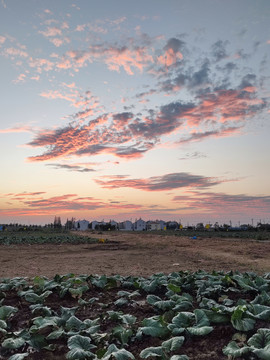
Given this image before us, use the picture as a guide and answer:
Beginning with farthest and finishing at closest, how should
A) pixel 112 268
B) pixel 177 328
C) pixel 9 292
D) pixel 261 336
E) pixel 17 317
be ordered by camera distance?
pixel 112 268, pixel 9 292, pixel 17 317, pixel 177 328, pixel 261 336

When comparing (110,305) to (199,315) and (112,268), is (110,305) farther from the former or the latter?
(112,268)

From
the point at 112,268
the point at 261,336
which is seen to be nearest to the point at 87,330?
the point at 261,336

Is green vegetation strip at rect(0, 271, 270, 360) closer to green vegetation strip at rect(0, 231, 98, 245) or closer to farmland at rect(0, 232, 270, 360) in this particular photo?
farmland at rect(0, 232, 270, 360)

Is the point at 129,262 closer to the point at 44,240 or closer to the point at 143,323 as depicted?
the point at 143,323

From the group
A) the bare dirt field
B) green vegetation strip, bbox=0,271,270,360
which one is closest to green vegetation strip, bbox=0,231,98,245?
the bare dirt field

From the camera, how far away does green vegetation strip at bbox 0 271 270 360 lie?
3.54m

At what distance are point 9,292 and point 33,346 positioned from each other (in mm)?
2889

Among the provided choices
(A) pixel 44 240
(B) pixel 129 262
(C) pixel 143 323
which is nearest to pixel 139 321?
(C) pixel 143 323

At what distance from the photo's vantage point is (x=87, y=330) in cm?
421

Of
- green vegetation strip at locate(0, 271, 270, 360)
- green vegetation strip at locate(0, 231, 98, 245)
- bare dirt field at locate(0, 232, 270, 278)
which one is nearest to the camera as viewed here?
green vegetation strip at locate(0, 271, 270, 360)

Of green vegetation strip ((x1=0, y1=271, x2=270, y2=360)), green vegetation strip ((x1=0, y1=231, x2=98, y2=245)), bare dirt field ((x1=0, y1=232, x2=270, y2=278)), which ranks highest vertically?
green vegetation strip ((x1=0, y1=271, x2=270, y2=360))

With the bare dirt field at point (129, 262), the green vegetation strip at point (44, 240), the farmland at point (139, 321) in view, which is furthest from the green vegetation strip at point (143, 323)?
the green vegetation strip at point (44, 240)

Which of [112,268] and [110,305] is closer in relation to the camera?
[110,305]

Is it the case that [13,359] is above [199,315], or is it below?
below
